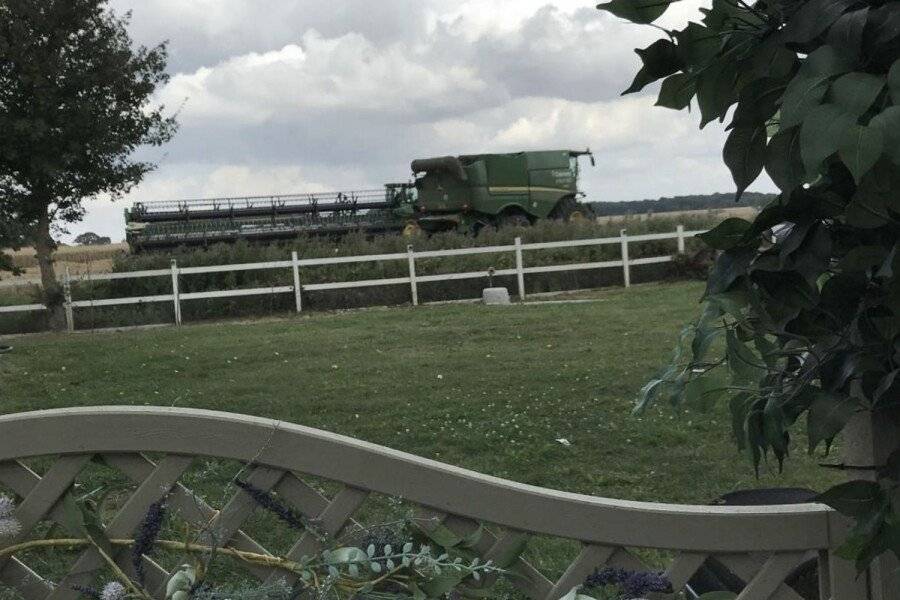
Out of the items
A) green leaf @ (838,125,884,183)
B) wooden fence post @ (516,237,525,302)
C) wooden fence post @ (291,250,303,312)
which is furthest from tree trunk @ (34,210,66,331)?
green leaf @ (838,125,884,183)

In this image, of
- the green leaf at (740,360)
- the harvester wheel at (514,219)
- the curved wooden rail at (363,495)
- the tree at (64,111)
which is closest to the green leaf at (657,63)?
the green leaf at (740,360)

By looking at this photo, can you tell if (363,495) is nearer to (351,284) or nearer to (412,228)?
(351,284)

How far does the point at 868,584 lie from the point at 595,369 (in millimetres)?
6416

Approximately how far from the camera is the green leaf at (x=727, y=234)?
51.3 inches

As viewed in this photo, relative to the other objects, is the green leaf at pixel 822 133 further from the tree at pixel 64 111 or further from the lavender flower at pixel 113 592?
the tree at pixel 64 111

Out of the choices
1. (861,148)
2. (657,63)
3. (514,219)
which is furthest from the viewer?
(514,219)

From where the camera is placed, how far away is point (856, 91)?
987mm

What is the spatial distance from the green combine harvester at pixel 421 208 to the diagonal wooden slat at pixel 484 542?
23.8 meters

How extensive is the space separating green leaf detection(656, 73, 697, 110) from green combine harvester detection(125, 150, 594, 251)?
2435cm

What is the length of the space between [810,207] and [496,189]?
27101mm

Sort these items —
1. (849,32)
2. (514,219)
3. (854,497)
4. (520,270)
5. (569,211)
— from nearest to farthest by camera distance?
(849,32)
(854,497)
(520,270)
(514,219)
(569,211)

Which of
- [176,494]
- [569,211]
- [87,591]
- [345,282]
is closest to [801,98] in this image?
[176,494]

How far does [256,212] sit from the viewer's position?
26672 millimetres

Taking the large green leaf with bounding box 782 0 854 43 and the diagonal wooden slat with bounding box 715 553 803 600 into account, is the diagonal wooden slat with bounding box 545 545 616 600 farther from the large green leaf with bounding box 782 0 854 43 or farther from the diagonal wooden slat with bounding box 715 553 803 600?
the large green leaf with bounding box 782 0 854 43
